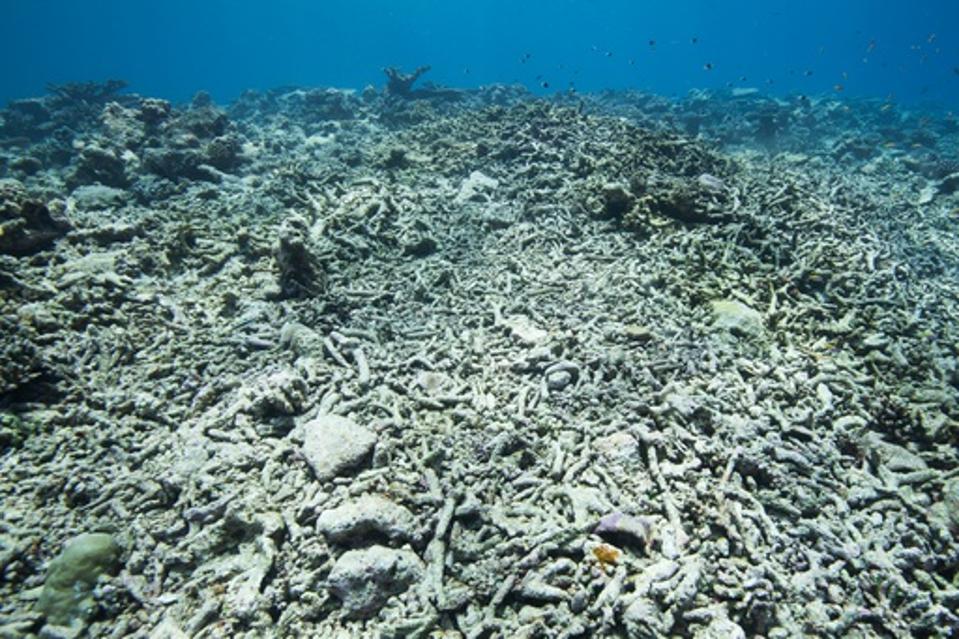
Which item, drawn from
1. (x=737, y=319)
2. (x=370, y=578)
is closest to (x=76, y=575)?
(x=370, y=578)

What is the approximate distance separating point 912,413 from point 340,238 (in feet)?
33.0

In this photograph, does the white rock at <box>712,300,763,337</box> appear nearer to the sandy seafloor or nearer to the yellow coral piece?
the sandy seafloor

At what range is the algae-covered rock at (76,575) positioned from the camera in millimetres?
4582

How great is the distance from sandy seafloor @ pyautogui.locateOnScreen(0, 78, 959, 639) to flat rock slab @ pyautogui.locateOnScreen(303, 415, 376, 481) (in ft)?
0.12

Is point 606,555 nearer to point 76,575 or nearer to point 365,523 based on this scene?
point 365,523

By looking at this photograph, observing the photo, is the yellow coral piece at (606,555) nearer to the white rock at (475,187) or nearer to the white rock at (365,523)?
the white rock at (365,523)

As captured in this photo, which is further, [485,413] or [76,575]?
[485,413]

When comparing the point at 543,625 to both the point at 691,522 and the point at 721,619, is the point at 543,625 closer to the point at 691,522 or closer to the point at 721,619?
the point at 721,619

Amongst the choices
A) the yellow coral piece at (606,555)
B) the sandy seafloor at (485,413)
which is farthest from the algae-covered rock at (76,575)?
the yellow coral piece at (606,555)

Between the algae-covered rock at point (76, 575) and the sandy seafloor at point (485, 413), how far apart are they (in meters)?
0.02

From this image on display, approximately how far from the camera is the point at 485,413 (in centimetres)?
636

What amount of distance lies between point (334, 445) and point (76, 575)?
2.63 meters

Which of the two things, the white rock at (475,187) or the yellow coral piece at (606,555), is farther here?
the white rock at (475,187)

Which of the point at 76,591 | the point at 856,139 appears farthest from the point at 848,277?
the point at 856,139
